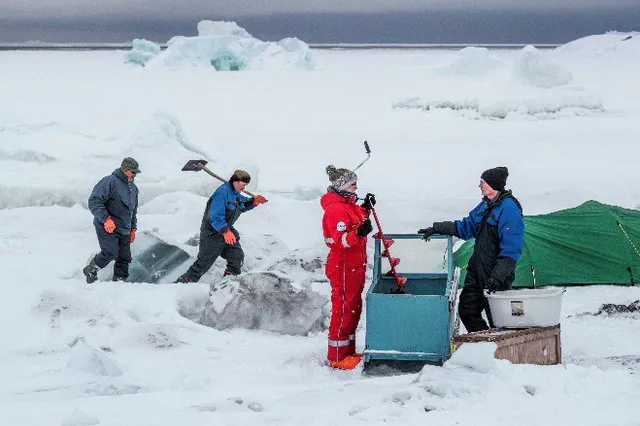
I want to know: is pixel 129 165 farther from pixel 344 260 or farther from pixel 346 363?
pixel 346 363

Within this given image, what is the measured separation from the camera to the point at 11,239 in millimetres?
9258

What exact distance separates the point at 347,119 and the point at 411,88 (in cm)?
915

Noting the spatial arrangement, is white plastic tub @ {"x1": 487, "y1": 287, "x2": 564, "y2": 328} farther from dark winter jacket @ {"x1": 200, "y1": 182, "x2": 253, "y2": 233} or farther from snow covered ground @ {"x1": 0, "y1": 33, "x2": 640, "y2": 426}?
dark winter jacket @ {"x1": 200, "y1": 182, "x2": 253, "y2": 233}

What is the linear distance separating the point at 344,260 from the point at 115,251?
2622 mm

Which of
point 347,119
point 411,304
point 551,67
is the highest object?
point 551,67

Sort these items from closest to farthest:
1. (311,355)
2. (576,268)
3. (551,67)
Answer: (311,355), (576,268), (551,67)

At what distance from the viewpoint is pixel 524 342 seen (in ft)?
14.4

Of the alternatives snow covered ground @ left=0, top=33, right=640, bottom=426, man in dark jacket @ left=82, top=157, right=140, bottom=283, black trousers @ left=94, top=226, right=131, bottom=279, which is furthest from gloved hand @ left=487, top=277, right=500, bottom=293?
black trousers @ left=94, top=226, right=131, bottom=279

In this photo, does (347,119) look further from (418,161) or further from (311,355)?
(311,355)

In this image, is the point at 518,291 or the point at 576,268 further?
the point at 576,268

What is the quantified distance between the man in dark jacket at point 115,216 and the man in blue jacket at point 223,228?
0.55 metres

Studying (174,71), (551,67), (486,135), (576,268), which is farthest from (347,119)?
(576,268)

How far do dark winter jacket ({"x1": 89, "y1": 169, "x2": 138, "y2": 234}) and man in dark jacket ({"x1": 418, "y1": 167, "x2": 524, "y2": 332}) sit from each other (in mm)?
2753

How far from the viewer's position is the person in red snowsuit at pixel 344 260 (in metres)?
4.85
